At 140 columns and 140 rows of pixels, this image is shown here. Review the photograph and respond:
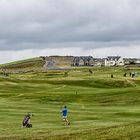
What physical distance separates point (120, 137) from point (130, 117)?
2291 centimetres

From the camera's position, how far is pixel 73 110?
7975 cm

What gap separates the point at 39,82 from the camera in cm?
14400

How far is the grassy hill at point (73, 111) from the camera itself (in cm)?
4747

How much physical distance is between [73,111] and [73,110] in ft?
6.36

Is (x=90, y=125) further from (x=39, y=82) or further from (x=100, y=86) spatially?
(x=39, y=82)

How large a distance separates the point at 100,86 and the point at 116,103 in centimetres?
4198

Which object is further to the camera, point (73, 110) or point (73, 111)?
point (73, 110)

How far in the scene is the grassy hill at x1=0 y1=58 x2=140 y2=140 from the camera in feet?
156

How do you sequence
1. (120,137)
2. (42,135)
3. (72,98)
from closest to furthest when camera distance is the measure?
1. (120,137)
2. (42,135)
3. (72,98)

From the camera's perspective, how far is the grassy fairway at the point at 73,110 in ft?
156

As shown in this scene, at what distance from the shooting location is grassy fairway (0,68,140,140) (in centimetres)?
4750

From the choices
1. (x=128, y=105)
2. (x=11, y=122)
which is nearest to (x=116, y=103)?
(x=128, y=105)

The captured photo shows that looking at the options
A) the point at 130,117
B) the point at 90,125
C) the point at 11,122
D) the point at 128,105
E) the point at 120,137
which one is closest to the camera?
the point at 120,137

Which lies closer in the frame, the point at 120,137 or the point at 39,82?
the point at 120,137
